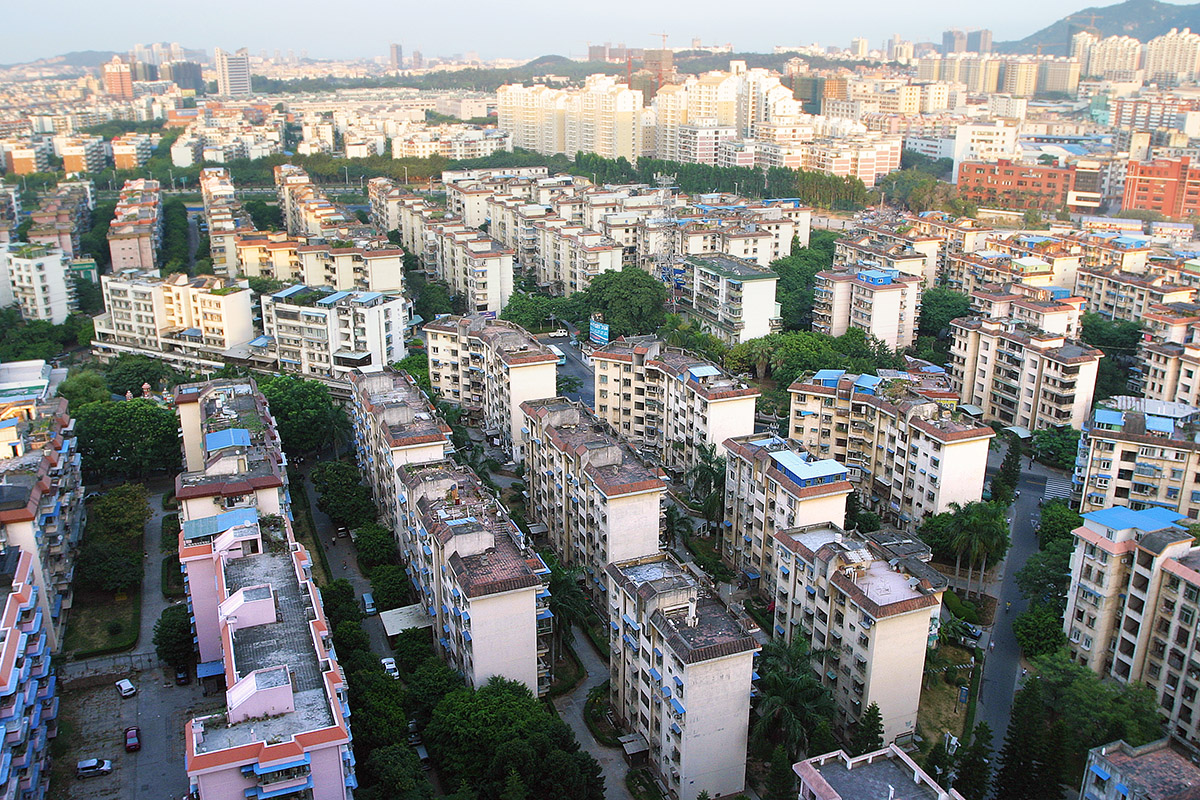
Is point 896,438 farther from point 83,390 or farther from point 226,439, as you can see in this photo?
point 83,390

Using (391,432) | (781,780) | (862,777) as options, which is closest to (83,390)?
(391,432)

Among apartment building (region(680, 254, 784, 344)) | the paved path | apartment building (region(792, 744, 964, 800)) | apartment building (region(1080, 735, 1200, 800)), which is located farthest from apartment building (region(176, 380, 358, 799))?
apartment building (region(680, 254, 784, 344))

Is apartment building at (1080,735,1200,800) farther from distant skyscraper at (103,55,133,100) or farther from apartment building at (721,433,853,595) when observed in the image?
distant skyscraper at (103,55,133,100)

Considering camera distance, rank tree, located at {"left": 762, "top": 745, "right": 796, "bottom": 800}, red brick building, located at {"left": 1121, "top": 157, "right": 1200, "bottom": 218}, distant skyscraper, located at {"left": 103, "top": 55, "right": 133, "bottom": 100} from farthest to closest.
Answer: distant skyscraper, located at {"left": 103, "top": 55, "right": 133, "bottom": 100} → red brick building, located at {"left": 1121, "top": 157, "right": 1200, "bottom": 218} → tree, located at {"left": 762, "top": 745, "right": 796, "bottom": 800}

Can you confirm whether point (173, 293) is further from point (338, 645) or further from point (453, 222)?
point (338, 645)

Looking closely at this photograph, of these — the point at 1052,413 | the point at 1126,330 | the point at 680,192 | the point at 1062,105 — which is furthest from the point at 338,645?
the point at 1062,105
